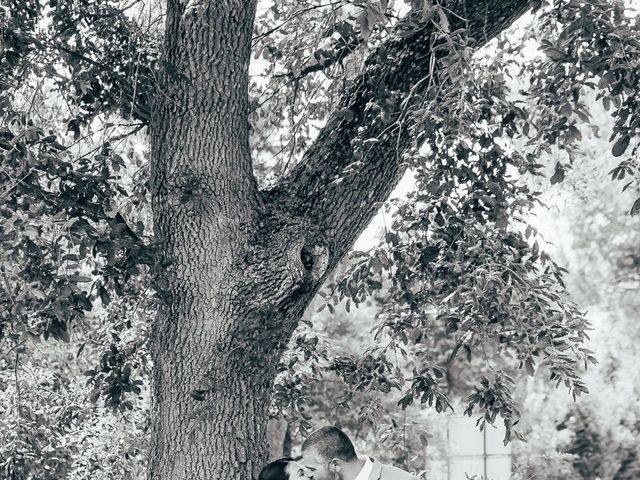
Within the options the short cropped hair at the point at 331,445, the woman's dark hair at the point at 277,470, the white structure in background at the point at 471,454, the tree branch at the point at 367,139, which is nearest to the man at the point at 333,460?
the short cropped hair at the point at 331,445

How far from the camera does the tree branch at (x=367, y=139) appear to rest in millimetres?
5305

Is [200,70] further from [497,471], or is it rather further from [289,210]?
[497,471]

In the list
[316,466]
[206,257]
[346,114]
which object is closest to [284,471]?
[316,466]

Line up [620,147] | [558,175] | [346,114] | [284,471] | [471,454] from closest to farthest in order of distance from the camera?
[284,471] → [620,147] → [558,175] → [346,114] → [471,454]

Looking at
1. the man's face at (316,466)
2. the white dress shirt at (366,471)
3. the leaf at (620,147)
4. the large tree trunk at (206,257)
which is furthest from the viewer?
the large tree trunk at (206,257)

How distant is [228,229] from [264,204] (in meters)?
0.27

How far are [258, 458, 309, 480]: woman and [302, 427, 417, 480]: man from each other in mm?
53

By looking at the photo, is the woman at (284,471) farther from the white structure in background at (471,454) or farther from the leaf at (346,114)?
the white structure in background at (471,454)

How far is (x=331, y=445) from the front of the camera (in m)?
3.71

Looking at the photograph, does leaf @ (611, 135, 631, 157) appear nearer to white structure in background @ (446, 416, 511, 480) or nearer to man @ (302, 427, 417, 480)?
man @ (302, 427, 417, 480)

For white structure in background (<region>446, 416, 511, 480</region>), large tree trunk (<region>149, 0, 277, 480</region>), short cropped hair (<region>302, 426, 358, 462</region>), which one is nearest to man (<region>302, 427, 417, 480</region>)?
short cropped hair (<region>302, 426, 358, 462</region>)

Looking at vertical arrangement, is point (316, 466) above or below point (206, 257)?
below

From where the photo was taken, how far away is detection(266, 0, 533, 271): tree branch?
5305mm

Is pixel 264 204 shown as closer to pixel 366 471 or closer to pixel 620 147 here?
pixel 620 147
